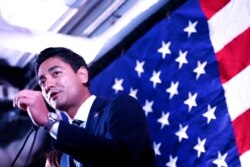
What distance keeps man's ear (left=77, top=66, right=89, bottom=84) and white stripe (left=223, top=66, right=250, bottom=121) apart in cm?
74

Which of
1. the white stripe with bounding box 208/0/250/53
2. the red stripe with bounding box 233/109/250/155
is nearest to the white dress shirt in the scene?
the red stripe with bounding box 233/109/250/155

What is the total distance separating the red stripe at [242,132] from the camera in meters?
1.90

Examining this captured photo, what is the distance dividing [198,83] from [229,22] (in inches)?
13.3

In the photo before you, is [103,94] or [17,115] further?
[17,115]

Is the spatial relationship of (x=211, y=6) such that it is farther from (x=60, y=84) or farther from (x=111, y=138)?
(x=111, y=138)

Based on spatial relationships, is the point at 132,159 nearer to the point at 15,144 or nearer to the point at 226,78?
the point at 226,78

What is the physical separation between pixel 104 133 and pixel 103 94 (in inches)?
63.4

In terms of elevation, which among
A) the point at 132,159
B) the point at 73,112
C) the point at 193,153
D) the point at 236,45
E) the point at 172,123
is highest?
the point at 236,45

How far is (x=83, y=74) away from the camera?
5.37 feet

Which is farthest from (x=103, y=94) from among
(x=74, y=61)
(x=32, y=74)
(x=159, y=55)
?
(x=74, y=61)

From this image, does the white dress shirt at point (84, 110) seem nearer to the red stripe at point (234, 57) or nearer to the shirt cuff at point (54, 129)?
the shirt cuff at point (54, 129)

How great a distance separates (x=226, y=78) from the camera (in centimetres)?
205

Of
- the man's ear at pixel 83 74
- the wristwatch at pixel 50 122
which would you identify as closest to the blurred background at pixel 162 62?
the man's ear at pixel 83 74

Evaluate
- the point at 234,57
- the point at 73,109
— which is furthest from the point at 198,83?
the point at 73,109
